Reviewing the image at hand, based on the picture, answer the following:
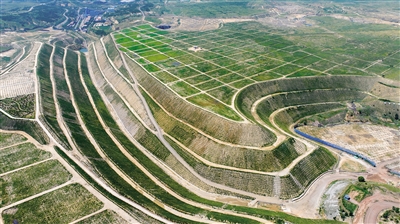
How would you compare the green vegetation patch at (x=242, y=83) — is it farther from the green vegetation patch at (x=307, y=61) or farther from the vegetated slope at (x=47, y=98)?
the vegetated slope at (x=47, y=98)

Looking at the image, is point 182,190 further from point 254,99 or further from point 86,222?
point 254,99

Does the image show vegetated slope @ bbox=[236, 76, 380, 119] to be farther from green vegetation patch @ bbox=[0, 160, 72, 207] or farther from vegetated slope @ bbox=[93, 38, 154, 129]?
green vegetation patch @ bbox=[0, 160, 72, 207]

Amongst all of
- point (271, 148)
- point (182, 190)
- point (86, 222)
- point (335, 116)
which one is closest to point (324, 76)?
point (335, 116)

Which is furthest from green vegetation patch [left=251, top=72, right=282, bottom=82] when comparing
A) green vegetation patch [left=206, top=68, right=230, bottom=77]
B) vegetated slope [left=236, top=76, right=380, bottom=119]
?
green vegetation patch [left=206, top=68, right=230, bottom=77]

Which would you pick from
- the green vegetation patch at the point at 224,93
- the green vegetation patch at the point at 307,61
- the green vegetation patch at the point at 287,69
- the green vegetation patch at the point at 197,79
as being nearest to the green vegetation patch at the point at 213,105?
the green vegetation patch at the point at 224,93

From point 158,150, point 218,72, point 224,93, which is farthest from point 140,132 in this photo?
point 218,72

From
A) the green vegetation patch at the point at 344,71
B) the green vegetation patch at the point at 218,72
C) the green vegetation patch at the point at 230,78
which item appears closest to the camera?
the green vegetation patch at the point at 230,78
